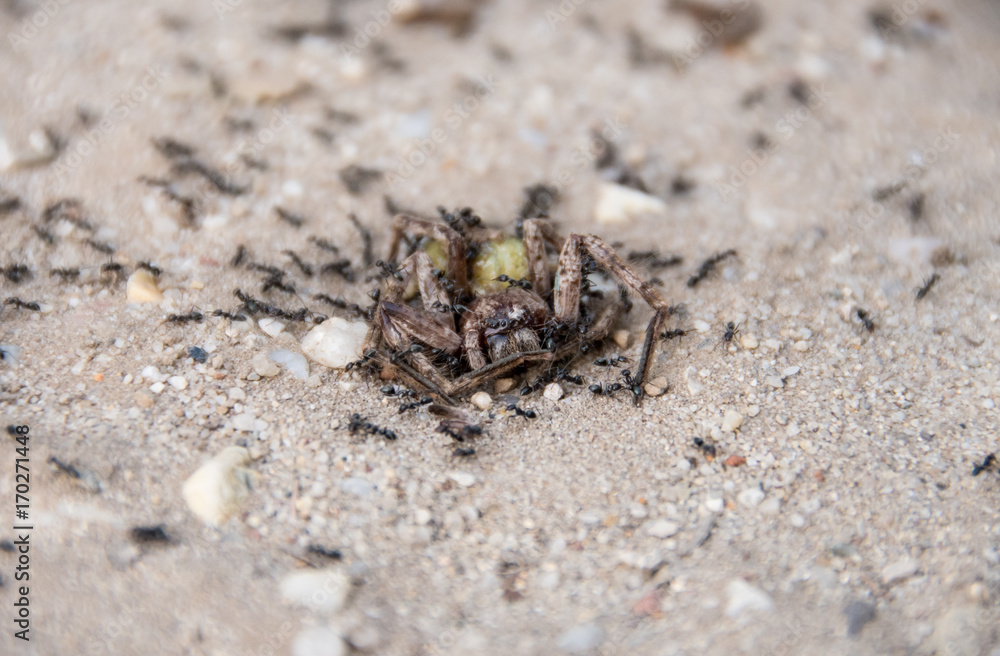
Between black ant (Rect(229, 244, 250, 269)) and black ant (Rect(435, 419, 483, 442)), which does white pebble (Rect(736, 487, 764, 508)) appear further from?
black ant (Rect(229, 244, 250, 269))

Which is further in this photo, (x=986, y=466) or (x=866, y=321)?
(x=866, y=321)

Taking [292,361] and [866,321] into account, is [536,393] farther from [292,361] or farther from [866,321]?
[866,321]

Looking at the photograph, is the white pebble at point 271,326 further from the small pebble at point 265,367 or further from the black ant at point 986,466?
the black ant at point 986,466

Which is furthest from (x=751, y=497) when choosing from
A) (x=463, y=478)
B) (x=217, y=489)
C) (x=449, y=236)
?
(x=217, y=489)

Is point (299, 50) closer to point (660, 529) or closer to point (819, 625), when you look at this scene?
point (660, 529)

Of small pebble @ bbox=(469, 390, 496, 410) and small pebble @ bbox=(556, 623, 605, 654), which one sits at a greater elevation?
small pebble @ bbox=(556, 623, 605, 654)

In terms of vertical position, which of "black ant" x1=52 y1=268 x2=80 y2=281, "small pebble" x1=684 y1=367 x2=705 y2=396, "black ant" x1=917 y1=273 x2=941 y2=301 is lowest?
"black ant" x1=52 y1=268 x2=80 y2=281

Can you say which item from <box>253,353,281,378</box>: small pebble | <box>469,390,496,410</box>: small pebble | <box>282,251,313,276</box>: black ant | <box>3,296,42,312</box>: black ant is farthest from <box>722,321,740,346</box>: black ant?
<box>3,296,42,312</box>: black ant

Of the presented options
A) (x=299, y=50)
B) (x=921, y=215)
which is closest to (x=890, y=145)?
(x=921, y=215)
